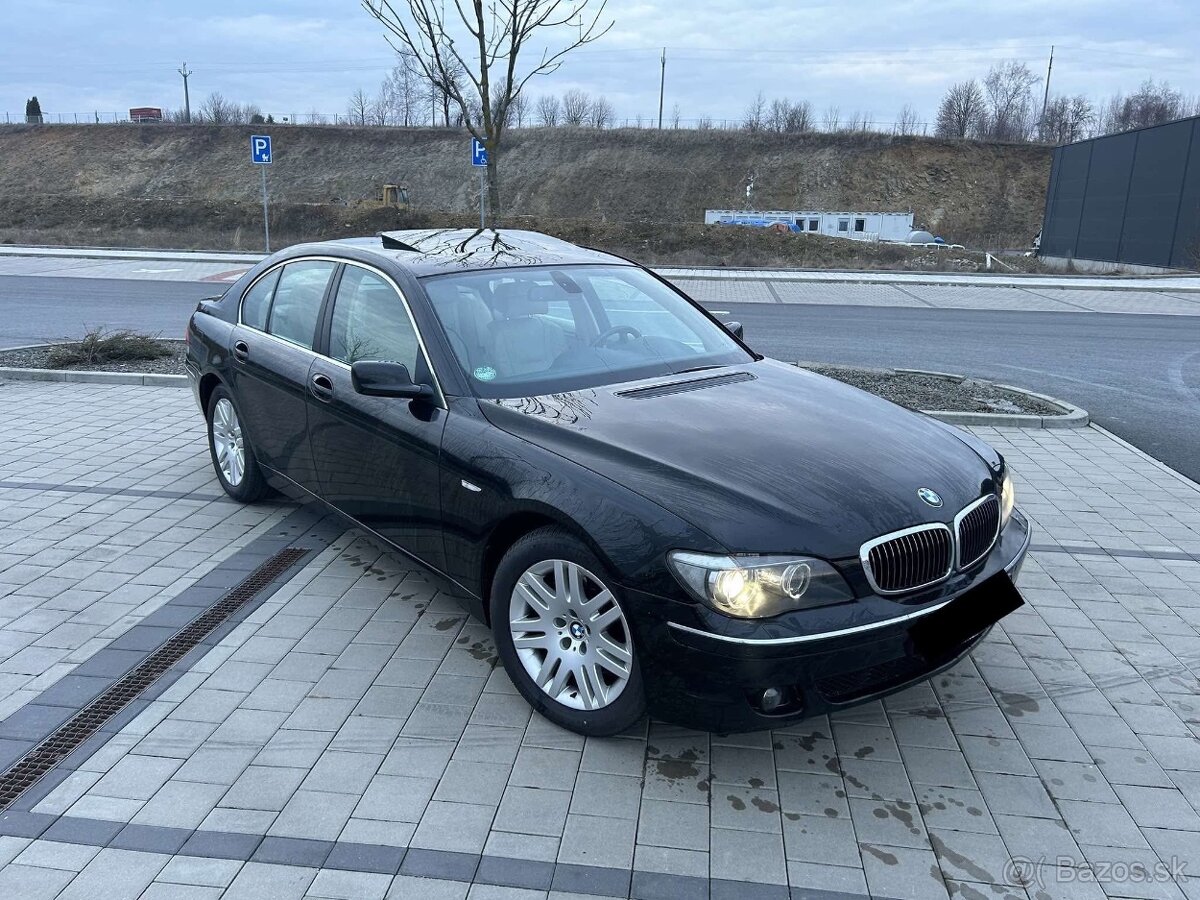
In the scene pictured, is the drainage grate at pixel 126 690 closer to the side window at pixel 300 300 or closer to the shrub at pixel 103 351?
the side window at pixel 300 300

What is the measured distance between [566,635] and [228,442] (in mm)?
3408

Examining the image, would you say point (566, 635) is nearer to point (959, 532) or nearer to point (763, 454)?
point (763, 454)

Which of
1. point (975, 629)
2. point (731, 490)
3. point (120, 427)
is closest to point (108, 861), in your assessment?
point (731, 490)

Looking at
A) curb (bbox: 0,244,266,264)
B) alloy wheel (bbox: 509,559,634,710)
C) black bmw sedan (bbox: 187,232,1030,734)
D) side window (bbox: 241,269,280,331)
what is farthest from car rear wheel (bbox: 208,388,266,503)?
curb (bbox: 0,244,266,264)

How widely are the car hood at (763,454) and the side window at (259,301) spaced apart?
7.44 feet

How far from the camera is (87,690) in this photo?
3691 mm

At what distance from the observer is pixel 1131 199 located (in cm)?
3788

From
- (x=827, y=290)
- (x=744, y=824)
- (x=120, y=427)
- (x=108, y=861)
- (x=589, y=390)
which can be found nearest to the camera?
(x=108, y=861)

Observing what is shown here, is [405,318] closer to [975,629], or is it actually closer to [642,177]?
[975,629]

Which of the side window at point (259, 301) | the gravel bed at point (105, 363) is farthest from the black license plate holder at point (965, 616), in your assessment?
the gravel bed at point (105, 363)

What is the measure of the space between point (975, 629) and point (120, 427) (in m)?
7.00

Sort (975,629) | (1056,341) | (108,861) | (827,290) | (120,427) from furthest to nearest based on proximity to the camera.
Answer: (827,290), (1056,341), (120,427), (975,629), (108,861)

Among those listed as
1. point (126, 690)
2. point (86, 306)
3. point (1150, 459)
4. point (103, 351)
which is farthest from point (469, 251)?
point (86, 306)

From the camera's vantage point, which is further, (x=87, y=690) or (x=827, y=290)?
(x=827, y=290)
